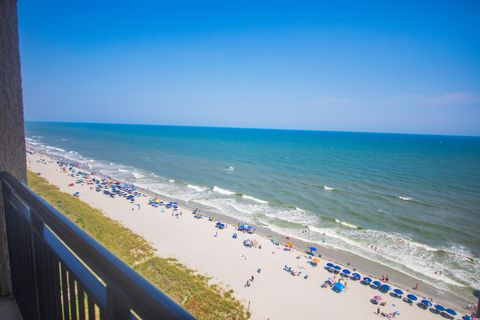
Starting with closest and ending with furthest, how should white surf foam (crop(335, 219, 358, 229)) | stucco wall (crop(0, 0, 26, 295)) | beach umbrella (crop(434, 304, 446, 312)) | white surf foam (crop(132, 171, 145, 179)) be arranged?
stucco wall (crop(0, 0, 26, 295)) → beach umbrella (crop(434, 304, 446, 312)) → white surf foam (crop(335, 219, 358, 229)) → white surf foam (crop(132, 171, 145, 179))

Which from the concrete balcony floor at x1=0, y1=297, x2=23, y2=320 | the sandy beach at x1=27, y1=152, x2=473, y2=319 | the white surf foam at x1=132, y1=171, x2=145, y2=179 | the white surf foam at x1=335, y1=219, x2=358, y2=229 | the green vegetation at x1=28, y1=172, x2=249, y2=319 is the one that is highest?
the concrete balcony floor at x1=0, y1=297, x2=23, y2=320

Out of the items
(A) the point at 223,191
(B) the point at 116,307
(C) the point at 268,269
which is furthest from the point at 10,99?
(A) the point at 223,191

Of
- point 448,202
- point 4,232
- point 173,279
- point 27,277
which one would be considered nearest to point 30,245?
point 27,277

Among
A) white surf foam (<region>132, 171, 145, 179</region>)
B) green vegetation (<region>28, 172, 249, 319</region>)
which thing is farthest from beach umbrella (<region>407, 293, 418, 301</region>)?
white surf foam (<region>132, 171, 145, 179</region>)

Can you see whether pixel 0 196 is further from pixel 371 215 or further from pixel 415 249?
pixel 371 215

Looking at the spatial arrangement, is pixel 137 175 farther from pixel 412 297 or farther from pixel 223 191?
pixel 412 297

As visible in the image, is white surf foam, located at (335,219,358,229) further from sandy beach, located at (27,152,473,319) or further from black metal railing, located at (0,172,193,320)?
black metal railing, located at (0,172,193,320)

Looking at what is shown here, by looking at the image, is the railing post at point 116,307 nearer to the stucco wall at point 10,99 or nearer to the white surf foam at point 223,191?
the stucco wall at point 10,99
